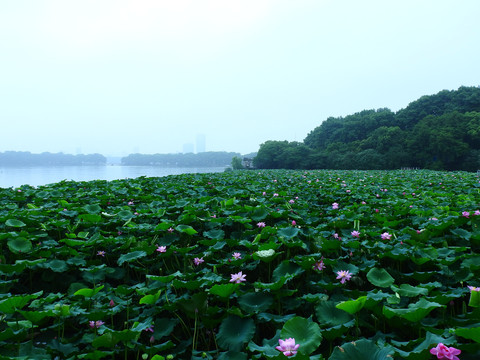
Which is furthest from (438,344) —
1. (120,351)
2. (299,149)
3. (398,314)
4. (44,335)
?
(299,149)

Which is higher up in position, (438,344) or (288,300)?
(438,344)

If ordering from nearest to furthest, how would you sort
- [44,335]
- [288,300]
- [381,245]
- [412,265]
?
[44,335]
[288,300]
[412,265]
[381,245]

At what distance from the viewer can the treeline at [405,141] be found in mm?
29297

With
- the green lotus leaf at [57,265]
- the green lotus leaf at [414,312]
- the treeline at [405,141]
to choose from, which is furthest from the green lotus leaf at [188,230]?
the treeline at [405,141]

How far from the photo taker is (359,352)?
0.94m

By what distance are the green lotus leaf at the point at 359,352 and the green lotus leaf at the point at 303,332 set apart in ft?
0.39

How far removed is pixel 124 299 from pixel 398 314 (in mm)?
1323

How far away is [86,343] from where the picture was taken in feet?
4.15

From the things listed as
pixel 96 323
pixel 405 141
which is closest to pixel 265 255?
pixel 96 323

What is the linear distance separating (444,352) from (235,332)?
2.47ft

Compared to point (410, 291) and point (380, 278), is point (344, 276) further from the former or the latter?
point (410, 291)

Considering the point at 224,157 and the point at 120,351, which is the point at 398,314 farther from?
the point at 224,157

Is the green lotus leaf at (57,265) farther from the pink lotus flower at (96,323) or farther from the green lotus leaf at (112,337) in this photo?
the green lotus leaf at (112,337)

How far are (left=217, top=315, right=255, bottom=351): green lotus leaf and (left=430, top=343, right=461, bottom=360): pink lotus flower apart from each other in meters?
0.63
